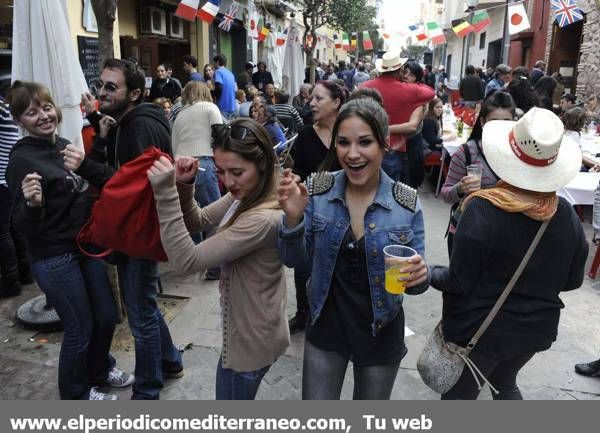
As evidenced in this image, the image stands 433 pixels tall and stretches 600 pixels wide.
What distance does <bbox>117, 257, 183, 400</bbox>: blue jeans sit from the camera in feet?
9.12

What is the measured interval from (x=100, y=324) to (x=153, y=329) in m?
0.30

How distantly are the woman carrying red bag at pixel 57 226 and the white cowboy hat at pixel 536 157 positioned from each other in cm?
214

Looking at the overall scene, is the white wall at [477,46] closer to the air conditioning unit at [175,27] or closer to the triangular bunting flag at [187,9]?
the air conditioning unit at [175,27]

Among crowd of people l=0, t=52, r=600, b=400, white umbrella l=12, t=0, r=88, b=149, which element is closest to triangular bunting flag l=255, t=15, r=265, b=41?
white umbrella l=12, t=0, r=88, b=149

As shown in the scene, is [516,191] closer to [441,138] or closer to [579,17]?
[441,138]

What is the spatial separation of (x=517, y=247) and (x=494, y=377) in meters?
0.77

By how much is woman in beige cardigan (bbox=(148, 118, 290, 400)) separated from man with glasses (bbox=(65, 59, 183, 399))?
27.5 inches

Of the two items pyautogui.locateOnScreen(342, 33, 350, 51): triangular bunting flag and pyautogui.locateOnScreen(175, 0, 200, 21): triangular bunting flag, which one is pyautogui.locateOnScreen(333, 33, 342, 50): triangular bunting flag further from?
pyautogui.locateOnScreen(175, 0, 200, 21): triangular bunting flag

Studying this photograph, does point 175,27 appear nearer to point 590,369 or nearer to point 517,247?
point 590,369

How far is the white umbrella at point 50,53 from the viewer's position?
12.8 feet

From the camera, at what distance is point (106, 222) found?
2.27m

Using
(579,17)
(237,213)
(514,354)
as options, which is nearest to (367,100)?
(237,213)

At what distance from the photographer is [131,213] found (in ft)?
7.30

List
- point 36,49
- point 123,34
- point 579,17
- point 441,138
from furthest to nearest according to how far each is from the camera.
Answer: point 579,17 < point 123,34 < point 441,138 < point 36,49
